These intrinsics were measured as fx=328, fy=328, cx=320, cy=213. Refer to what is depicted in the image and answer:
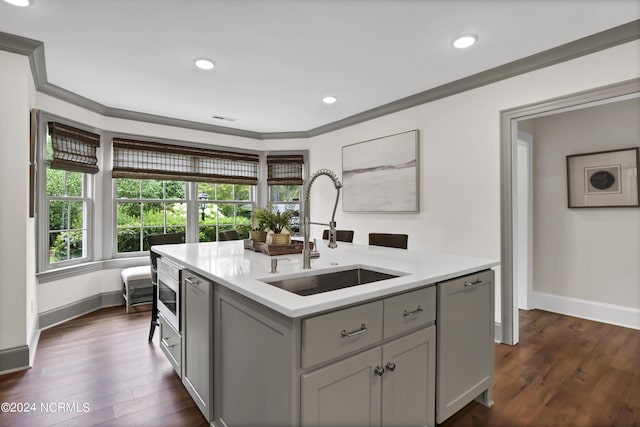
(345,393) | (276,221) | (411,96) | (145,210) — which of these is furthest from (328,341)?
(145,210)

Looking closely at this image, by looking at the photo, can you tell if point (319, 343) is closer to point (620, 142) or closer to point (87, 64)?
point (87, 64)

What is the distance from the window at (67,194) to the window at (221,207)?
141 centimetres

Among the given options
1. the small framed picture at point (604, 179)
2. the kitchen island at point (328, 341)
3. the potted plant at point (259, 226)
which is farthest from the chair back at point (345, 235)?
the small framed picture at point (604, 179)

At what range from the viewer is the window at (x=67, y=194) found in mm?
3420

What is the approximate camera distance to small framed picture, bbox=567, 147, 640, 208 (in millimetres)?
3367

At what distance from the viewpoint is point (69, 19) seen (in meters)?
2.23

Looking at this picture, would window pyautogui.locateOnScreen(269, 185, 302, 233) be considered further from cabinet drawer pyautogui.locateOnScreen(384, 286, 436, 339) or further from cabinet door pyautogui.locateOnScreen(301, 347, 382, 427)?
cabinet door pyautogui.locateOnScreen(301, 347, 382, 427)

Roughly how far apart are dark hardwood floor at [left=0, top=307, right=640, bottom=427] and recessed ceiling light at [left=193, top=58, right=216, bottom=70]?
2504mm

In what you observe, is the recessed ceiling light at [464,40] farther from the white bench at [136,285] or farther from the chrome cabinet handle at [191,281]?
the white bench at [136,285]

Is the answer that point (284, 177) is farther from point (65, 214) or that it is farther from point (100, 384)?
point (100, 384)

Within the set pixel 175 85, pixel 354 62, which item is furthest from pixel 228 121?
pixel 354 62

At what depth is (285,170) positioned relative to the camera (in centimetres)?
546

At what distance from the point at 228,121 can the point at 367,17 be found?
3.02 m

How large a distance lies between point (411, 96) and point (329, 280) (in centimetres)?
269
